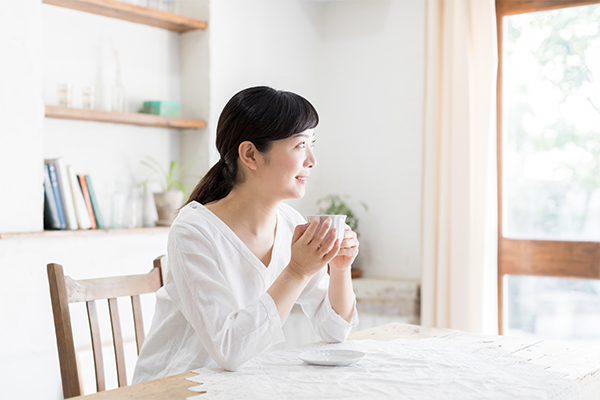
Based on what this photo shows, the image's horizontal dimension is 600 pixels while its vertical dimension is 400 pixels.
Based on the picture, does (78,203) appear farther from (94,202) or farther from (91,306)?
(91,306)

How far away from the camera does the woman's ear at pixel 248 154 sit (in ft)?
4.81

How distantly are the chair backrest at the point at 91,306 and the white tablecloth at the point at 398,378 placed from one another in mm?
331

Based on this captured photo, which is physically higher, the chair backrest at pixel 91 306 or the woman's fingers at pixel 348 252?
the woman's fingers at pixel 348 252

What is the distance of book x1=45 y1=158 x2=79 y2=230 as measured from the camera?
2412mm

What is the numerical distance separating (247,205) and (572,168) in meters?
1.96

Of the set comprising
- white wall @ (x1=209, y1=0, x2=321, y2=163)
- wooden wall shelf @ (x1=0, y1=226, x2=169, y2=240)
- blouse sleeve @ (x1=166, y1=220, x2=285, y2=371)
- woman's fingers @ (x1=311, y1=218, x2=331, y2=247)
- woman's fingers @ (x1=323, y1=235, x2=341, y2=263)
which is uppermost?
white wall @ (x1=209, y1=0, x2=321, y2=163)

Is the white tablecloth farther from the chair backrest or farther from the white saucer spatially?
the chair backrest

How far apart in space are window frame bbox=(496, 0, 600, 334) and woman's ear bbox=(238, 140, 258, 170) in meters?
1.93

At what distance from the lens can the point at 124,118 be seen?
265cm

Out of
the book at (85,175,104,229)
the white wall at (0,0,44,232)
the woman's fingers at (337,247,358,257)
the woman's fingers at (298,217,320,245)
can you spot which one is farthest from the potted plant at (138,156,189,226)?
the woman's fingers at (298,217,320,245)

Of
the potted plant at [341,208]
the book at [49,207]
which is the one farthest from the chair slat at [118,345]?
the potted plant at [341,208]

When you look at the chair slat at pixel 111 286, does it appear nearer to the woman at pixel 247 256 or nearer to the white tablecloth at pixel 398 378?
the woman at pixel 247 256

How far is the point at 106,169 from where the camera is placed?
9.13 feet

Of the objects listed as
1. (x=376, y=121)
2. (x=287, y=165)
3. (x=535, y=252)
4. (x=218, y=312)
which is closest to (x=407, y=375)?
(x=218, y=312)
